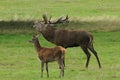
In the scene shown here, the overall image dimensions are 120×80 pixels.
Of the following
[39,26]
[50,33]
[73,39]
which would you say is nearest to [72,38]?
[73,39]

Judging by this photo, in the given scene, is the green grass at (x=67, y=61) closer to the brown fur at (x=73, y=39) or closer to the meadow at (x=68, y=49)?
the meadow at (x=68, y=49)

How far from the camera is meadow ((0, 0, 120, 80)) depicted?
1970 cm

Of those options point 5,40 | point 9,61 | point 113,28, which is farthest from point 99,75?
point 113,28

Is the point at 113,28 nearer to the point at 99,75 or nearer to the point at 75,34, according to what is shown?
the point at 75,34

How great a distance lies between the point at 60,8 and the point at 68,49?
24.7m

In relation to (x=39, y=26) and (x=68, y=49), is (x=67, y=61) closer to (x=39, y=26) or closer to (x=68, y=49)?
(x=39, y=26)

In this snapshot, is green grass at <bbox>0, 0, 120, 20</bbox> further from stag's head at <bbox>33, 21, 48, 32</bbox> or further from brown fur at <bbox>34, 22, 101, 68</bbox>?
brown fur at <bbox>34, 22, 101, 68</bbox>

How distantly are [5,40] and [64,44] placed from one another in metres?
11.7

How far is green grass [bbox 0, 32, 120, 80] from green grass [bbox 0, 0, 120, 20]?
1226 cm

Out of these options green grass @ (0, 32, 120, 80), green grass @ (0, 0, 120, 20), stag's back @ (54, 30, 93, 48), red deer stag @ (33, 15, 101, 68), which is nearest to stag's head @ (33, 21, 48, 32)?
red deer stag @ (33, 15, 101, 68)

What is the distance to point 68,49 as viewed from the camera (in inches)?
1223

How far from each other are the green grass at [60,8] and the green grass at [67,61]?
12.3m

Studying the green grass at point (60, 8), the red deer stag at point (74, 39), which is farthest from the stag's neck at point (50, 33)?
the green grass at point (60, 8)

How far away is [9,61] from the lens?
25391 millimetres
